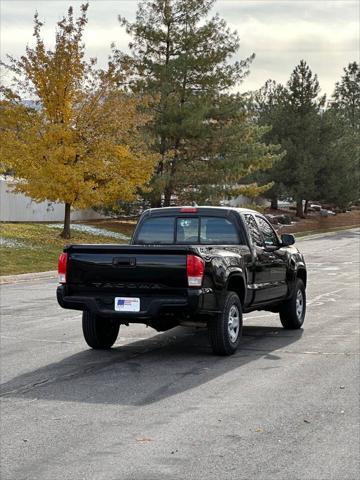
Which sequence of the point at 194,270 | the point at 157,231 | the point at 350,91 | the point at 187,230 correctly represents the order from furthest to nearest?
1. the point at 350,91
2. the point at 157,231
3. the point at 187,230
4. the point at 194,270

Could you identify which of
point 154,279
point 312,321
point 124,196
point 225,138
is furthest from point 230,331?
point 225,138

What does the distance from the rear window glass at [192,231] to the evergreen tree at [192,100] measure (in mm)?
29619

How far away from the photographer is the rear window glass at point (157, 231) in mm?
12422

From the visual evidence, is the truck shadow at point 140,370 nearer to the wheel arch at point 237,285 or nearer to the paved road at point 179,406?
the paved road at point 179,406

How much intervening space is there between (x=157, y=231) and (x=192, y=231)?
1.83 ft

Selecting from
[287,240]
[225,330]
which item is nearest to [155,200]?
[287,240]

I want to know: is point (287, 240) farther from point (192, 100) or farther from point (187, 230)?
point (192, 100)

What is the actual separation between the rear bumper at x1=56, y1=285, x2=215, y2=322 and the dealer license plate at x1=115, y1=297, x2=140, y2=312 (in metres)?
0.04

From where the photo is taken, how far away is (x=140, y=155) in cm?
3597

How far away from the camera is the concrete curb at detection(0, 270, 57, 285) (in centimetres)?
2331

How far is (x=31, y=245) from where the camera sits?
3152 centimetres

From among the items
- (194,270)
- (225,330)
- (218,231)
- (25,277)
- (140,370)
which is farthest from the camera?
(25,277)

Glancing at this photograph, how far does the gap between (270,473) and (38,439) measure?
79.1 inches

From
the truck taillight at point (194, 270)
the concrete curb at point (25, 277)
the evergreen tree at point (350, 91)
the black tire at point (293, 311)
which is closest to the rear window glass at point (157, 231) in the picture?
the truck taillight at point (194, 270)
